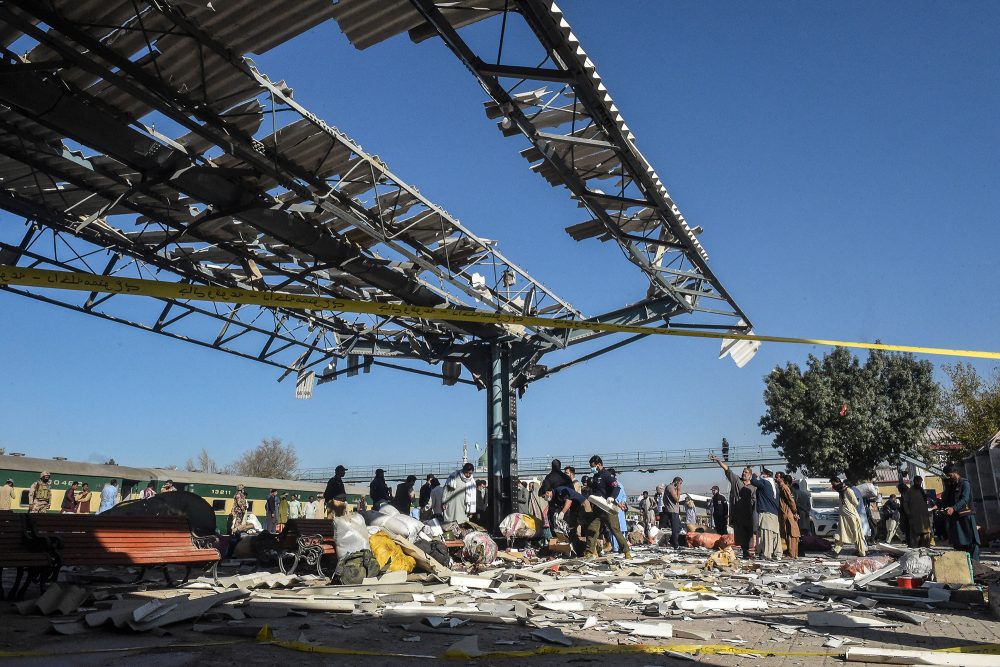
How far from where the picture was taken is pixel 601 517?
13070 millimetres

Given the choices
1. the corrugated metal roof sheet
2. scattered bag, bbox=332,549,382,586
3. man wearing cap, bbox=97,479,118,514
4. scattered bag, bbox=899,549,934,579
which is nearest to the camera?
the corrugated metal roof sheet

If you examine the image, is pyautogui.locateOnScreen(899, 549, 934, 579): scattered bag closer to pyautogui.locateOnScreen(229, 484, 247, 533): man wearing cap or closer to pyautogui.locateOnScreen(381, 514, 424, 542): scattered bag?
pyautogui.locateOnScreen(381, 514, 424, 542): scattered bag

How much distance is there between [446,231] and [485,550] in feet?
18.3

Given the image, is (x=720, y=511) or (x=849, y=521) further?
(x=720, y=511)

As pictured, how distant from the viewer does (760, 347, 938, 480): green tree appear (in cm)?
3359

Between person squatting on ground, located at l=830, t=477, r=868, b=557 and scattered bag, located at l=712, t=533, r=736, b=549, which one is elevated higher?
person squatting on ground, located at l=830, t=477, r=868, b=557

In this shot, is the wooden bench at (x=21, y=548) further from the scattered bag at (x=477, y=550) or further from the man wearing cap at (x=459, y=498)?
the man wearing cap at (x=459, y=498)

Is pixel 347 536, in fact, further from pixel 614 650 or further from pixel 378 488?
pixel 378 488

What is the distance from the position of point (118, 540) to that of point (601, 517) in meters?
8.20

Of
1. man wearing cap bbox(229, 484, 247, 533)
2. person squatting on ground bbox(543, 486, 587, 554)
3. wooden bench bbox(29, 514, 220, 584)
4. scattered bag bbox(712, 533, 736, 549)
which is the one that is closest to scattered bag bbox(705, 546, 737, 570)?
person squatting on ground bbox(543, 486, 587, 554)

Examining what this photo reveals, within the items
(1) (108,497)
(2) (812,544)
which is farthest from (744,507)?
(1) (108,497)

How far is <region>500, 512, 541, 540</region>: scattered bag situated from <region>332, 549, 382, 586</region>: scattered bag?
18.4 ft

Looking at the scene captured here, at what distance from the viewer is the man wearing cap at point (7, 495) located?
17.1 meters

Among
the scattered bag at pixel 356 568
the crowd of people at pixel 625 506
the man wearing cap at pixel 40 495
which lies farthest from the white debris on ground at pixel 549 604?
the man wearing cap at pixel 40 495
